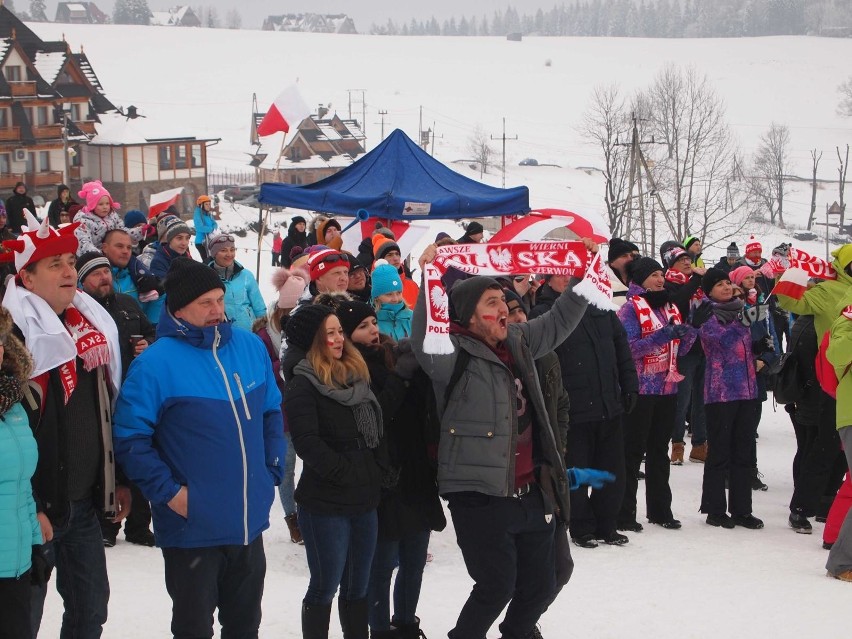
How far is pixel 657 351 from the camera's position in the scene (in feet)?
25.8

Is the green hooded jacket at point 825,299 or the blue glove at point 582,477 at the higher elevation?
the green hooded jacket at point 825,299

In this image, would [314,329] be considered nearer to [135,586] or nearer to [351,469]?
[351,469]

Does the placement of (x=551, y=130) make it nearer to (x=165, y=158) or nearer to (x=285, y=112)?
(x=165, y=158)

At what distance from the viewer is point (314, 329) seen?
4922mm

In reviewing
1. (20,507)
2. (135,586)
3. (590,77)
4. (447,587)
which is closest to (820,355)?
(447,587)

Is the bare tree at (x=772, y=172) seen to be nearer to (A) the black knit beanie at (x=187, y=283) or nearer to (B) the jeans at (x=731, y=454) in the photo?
(B) the jeans at (x=731, y=454)

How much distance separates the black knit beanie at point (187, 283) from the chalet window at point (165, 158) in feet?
191

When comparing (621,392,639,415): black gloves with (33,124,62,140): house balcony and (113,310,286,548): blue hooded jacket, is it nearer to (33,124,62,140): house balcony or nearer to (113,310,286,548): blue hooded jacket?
(113,310,286,548): blue hooded jacket

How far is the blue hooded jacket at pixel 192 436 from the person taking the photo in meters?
→ 4.14

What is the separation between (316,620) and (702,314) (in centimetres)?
433

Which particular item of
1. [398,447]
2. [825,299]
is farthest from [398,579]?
[825,299]

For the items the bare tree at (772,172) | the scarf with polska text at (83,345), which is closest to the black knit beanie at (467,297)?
the scarf with polska text at (83,345)

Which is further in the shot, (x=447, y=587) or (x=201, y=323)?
(x=447, y=587)

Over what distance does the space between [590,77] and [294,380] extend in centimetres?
14130
